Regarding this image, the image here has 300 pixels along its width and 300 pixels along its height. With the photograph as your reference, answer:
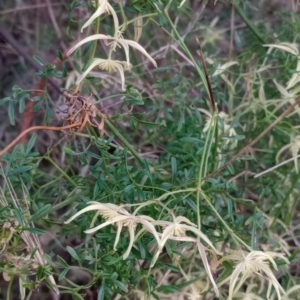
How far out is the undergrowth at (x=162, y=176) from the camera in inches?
27.7

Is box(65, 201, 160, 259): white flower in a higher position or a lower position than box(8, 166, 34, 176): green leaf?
higher

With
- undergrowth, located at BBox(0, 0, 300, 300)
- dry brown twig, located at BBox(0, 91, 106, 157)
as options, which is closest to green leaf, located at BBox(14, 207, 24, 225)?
undergrowth, located at BBox(0, 0, 300, 300)

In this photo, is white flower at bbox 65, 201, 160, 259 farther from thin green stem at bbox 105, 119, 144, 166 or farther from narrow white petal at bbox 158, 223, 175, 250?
thin green stem at bbox 105, 119, 144, 166

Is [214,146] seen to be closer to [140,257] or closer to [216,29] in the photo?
[140,257]

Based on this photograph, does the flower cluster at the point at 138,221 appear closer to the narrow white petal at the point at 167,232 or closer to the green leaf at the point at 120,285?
the narrow white petal at the point at 167,232

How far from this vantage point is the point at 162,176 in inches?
36.5

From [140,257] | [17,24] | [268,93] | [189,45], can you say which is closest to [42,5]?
[17,24]

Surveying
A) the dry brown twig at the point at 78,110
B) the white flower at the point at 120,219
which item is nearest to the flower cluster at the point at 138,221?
the white flower at the point at 120,219

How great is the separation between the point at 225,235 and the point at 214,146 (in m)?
0.14

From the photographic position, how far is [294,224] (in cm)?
117

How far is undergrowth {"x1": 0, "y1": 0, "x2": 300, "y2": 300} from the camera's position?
70 centimetres

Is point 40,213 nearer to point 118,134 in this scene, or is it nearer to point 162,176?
point 118,134

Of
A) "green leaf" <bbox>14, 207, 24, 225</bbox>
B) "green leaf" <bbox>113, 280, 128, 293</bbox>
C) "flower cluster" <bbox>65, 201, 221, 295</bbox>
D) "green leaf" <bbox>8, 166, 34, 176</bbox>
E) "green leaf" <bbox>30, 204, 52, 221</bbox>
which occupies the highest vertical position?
"flower cluster" <bbox>65, 201, 221, 295</bbox>

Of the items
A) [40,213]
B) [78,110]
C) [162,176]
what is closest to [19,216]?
[40,213]
